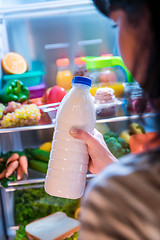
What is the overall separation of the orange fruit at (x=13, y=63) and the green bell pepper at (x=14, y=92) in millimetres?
170

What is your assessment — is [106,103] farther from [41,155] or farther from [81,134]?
[81,134]

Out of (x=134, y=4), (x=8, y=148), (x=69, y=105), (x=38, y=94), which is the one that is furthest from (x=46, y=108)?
(x=134, y=4)

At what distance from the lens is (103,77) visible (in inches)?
67.1

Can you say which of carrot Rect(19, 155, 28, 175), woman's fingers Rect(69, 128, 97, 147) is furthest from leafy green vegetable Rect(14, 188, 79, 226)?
woman's fingers Rect(69, 128, 97, 147)

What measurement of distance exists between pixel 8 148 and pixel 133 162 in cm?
170

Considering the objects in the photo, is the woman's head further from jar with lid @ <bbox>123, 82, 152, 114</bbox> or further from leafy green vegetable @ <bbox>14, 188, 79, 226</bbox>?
leafy green vegetable @ <bbox>14, 188, 79, 226</bbox>

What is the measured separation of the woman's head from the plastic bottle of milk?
40 centimetres

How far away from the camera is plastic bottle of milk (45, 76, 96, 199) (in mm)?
835

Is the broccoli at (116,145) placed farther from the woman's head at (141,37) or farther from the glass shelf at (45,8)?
the woman's head at (141,37)

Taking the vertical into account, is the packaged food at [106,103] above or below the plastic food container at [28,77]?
below

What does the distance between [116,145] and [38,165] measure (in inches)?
18.3

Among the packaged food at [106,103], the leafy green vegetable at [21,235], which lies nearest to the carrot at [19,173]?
the leafy green vegetable at [21,235]

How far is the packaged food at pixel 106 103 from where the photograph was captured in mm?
1585

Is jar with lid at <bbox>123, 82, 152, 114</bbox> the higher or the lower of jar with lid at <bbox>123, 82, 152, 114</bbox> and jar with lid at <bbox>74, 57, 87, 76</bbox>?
the lower
